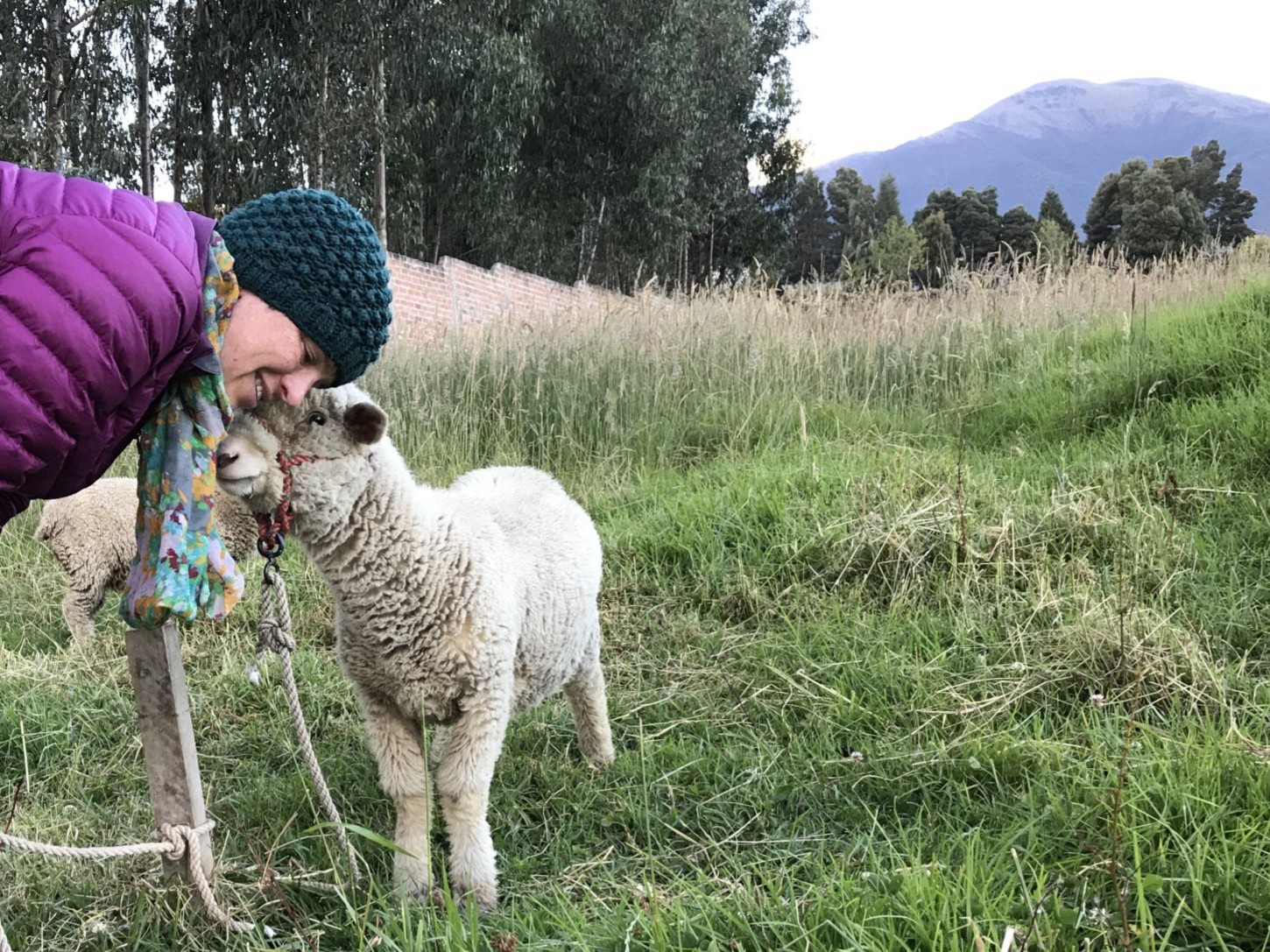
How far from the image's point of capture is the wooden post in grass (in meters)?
1.96

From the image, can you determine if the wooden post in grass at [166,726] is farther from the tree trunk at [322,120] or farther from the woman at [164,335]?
the tree trunk at [322,120]

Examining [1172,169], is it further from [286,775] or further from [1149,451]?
[286,775]

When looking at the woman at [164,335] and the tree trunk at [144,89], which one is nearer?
the woman at [164,335]

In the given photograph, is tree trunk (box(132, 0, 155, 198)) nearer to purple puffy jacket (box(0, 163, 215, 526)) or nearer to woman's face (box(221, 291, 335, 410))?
woman's face (box(221, 291, 335, 410))

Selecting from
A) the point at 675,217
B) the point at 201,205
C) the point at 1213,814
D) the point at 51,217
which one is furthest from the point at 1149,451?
the point at 675,217

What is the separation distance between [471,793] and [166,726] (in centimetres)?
74

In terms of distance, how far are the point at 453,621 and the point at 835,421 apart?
148 inches

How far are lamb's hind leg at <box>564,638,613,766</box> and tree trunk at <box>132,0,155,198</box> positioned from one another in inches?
655

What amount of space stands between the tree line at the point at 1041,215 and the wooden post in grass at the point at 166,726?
645 inches

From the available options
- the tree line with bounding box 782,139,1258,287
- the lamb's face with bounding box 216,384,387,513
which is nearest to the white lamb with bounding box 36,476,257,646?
the lamb's face with bounding box 216,384,387,513

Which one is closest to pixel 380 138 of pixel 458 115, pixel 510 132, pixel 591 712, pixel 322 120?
pixel 322 120

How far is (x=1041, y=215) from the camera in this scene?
4181 cm

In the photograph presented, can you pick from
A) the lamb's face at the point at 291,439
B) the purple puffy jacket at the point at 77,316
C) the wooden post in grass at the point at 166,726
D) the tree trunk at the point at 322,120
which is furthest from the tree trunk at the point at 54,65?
the purple puffy jacket at the point at 77,316

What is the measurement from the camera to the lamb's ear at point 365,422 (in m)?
2.14
